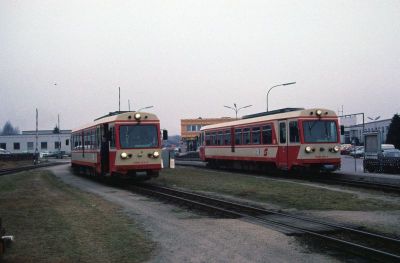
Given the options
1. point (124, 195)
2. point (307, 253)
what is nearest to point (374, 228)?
point (307, 253)

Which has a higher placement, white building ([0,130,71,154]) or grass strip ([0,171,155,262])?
white building ([0,130,71,154])

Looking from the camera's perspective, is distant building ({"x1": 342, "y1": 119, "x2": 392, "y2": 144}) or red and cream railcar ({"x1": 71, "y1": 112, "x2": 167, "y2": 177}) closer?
red and cream railcar ({"x1": 71, "y1": 112, "x2": 167, "y2": 177})

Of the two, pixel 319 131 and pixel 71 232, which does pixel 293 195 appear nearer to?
pixel 319 131

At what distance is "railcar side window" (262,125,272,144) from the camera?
2639 centimetres

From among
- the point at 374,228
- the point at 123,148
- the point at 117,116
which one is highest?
the point at 117,116

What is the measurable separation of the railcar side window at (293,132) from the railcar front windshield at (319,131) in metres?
0.39

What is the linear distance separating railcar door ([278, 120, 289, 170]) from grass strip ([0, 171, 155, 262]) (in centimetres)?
1112

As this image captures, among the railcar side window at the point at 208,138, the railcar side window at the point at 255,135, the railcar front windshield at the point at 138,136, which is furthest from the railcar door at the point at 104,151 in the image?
the railcar side window at the point at 208,138

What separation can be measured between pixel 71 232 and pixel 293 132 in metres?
15.9

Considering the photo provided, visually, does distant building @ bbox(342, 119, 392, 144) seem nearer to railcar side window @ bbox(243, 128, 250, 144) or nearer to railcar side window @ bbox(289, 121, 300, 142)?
railcar side window @ bbox(243, 128, 250, 144)

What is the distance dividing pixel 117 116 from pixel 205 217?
10569 mm

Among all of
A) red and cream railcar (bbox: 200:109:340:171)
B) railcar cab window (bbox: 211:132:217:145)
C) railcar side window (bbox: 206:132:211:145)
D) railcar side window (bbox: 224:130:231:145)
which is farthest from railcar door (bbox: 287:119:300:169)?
railcar side window (bbox: 206:132:211:145)

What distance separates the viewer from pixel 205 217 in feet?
41.6

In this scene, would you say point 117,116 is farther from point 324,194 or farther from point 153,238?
point 153,238
